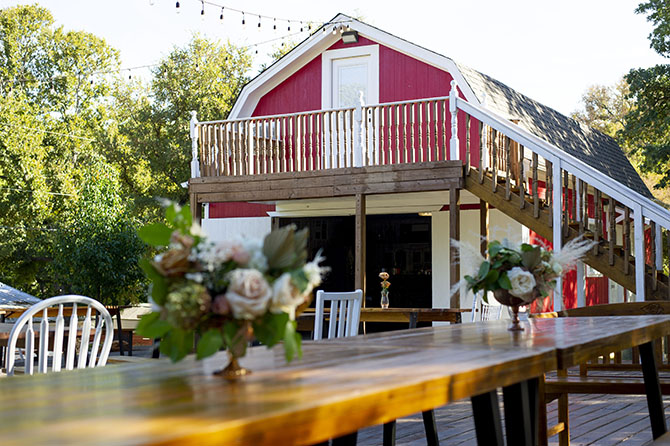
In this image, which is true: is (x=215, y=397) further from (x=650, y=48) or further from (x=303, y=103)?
(x=650, y=48)

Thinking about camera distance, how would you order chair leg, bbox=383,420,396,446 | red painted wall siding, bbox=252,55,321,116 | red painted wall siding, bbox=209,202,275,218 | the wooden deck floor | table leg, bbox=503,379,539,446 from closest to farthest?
1. table leg, bbox=503,379,539,446
2. chair leg, bbox=383,420,396,446
3. the wooden deck floor
4. red painted wall siding, bbox=252,55,321,116
5. red painted wall siding, bbox=209,202,275,218

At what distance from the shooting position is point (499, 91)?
14.7 meters

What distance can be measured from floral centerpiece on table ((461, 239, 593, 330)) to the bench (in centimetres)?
82

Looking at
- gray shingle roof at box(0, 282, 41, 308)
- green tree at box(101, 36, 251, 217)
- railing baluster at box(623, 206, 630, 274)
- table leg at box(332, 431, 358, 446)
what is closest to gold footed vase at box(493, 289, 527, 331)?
table leg at box(332, 431, 358, 446)

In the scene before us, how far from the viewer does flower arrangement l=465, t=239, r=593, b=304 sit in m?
3.51

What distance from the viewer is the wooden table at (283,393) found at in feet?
4.95

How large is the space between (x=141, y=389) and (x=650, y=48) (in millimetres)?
14912

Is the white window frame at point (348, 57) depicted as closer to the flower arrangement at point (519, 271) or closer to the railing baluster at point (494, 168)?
the railing baluster at point (494, 168)

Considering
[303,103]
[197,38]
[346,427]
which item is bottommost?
[346,427]

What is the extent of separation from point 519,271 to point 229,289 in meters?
1.84

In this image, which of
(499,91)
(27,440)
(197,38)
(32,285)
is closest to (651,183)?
(197,38)

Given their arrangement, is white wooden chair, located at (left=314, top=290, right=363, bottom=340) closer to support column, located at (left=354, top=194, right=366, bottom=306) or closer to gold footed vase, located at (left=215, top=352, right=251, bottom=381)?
gold footed vase, located at (left=215, top=352, right=251, bottom=381)

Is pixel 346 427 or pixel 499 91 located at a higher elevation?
pixel 499 91

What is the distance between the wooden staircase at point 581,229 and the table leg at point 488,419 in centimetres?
528
